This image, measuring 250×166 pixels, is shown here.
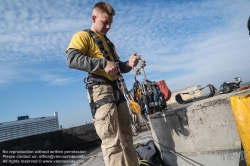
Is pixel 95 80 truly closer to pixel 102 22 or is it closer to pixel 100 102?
pixel 100 102

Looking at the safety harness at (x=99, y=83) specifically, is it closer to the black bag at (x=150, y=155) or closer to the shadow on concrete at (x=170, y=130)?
the shadow on concrete at (x=170, y=130)

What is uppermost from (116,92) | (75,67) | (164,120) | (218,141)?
(75,67)

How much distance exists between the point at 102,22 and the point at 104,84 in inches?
30.0

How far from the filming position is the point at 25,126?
102188mm

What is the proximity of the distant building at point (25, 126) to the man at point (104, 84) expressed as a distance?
109m

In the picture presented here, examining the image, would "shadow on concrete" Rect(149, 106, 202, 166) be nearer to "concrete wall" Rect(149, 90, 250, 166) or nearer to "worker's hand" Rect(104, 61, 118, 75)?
"concrete wall" Rect(149, 90, 250, 166)

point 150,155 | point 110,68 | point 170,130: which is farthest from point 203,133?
point 110,68

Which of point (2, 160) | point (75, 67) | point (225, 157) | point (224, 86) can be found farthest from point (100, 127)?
point (2, 160)

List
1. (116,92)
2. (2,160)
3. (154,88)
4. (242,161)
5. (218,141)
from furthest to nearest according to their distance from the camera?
(2,160), (154,88), (218,141), (116,92), (242,161)

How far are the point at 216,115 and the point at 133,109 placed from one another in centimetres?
108

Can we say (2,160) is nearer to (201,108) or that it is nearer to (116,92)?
(116,92)

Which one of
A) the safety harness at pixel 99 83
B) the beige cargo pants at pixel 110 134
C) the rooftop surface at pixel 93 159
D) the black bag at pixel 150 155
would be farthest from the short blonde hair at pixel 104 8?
the rooftop surface at pixel 93 159

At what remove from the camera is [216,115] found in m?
Answer: 2.25

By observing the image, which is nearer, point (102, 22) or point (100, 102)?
point (100, 102)
